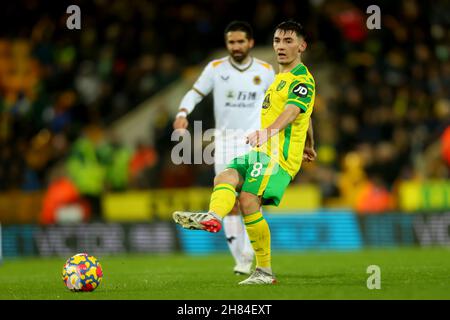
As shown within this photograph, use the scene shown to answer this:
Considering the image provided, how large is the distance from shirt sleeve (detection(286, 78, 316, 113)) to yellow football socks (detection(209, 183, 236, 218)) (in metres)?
0.94

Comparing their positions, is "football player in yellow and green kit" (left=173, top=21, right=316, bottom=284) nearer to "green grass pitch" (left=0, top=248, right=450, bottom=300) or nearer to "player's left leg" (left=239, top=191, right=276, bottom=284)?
"player's left leg" (left=239, top=191, right=276, bottom=284)

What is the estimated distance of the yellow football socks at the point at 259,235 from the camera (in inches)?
341

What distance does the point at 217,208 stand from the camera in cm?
841

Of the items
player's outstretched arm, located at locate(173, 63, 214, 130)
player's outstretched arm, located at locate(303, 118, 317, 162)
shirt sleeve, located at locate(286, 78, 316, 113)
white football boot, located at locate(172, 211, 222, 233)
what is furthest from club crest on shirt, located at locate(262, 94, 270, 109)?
player's outstretched arm, located at locate(173, 63, 214, 130)

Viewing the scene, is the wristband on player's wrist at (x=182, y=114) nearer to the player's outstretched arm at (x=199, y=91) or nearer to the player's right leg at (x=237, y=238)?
the player's outstretched arm at (x=199, y=91)

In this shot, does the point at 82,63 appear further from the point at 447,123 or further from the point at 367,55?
the point at 447,123

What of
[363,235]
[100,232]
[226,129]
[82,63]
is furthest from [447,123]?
[82,63]

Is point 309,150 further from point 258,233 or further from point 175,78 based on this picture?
point 175,78

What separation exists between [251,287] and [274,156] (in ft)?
4.02

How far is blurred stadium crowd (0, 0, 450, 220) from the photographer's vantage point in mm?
18312

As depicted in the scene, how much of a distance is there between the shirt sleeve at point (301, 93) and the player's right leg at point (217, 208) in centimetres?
84

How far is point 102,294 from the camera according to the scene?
27.3 ft

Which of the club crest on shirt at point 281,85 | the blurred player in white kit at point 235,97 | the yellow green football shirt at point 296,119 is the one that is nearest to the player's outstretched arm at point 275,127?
the yellow green football shirt at point 296,119
